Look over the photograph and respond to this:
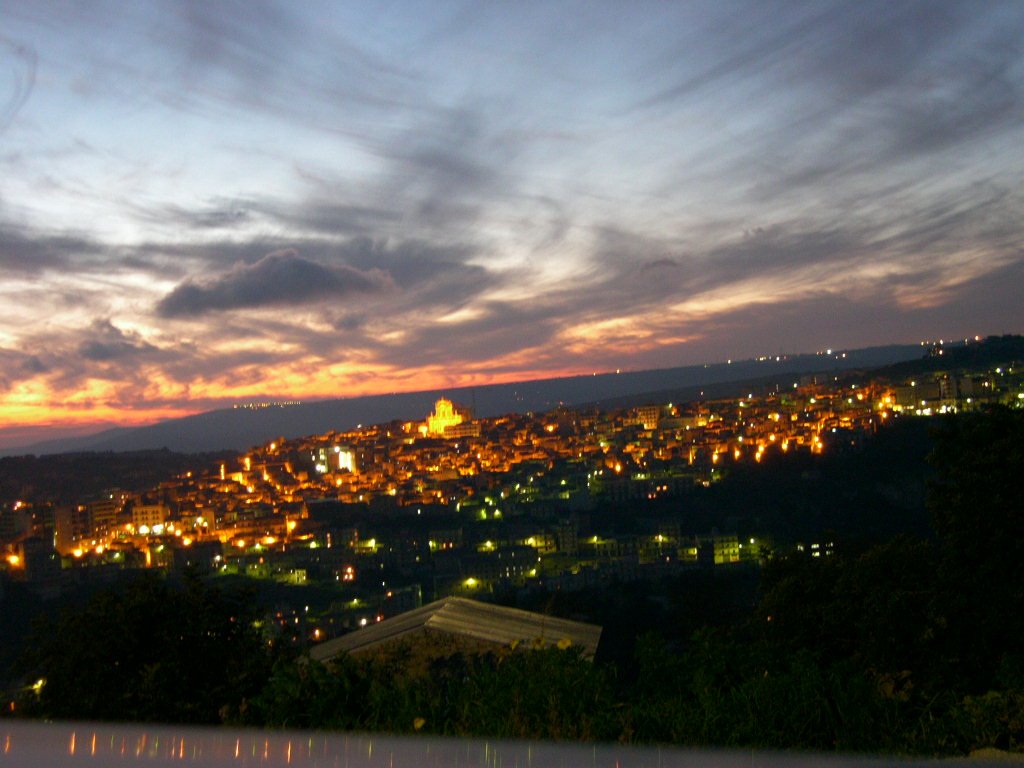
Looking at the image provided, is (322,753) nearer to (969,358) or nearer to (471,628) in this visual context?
(471,628)

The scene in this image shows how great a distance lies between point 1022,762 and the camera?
1.65 m

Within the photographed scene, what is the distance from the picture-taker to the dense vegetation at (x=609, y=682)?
98.3 inches

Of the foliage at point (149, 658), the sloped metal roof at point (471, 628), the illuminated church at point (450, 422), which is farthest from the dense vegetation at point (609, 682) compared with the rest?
the illuminated church at point (450, 422)

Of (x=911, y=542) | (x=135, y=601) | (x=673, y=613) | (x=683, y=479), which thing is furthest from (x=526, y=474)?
(x=135, y=601)

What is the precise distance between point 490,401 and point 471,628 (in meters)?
75.6

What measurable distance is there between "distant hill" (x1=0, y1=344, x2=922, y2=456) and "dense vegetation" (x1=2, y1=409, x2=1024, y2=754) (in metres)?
52.4

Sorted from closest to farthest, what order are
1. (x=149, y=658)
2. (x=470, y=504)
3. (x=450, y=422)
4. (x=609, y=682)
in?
(x=609, y=682), (x=149, y=658), (x=470, y=504), (x=450, y=422)

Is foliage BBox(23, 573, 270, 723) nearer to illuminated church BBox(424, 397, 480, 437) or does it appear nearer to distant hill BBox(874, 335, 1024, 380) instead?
distant hill BBox(874, 335, 1024, 380)

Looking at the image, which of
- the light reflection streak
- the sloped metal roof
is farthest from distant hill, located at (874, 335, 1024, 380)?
the light reflection streak

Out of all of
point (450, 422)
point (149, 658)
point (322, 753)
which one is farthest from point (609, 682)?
point (450, 422)

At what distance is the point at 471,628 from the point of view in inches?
167

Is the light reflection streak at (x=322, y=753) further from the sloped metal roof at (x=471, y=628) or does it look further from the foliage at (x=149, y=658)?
the sloped metal roof at (x=471, y=628)

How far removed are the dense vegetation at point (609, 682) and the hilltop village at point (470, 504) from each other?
4836 millimetres

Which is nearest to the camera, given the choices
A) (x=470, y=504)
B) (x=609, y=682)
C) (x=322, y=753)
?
(x=322, y=753)
